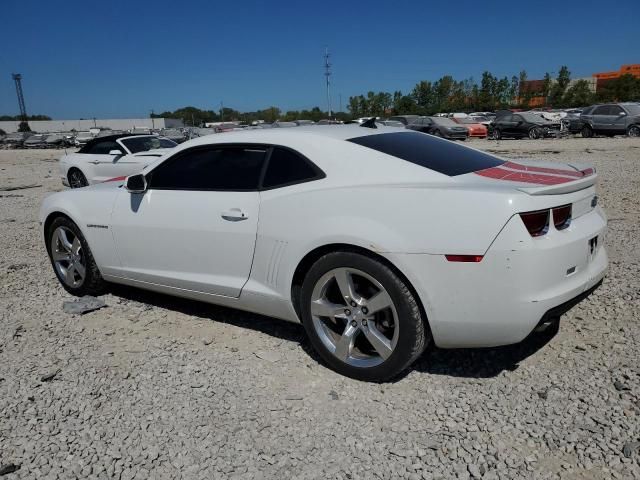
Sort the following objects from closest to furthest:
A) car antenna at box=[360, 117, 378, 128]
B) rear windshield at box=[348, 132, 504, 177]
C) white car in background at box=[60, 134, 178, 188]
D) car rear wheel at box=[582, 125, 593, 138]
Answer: rear windshield at box=[348, 132, 504, 177], car antenna at box=[360, 117, 378, 128], white car in background at box=[60, 134, 178, 188], car rear wheel at box=[582, 125, 593, 138]

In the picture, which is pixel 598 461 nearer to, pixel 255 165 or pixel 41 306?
pixel 255 165

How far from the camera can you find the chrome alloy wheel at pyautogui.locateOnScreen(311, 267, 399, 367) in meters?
3.00

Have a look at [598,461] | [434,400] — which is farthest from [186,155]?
[598,461]

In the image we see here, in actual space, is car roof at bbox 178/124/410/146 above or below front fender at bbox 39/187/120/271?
above

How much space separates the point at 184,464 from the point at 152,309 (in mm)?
2207

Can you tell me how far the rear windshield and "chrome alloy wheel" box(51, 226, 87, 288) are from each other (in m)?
2.84

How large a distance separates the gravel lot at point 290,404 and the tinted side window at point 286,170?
1177 millimetres

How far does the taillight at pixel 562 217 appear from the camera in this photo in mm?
2776

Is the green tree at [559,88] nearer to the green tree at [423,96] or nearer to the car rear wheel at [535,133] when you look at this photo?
the green tree at [423,96]

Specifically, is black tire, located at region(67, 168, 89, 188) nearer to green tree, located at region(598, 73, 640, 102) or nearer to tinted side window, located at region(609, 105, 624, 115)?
tinted side window, located at region(609, 105, 624, 115)

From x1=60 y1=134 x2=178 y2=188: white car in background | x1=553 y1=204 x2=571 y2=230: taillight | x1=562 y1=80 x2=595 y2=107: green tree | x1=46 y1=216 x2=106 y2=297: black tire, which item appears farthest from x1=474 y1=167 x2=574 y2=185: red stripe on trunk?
x1=562 y1=80 x2=595 y2=107: green tree

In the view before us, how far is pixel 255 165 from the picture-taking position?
354 centimetres

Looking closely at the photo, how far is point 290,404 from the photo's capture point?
2979 millimetres

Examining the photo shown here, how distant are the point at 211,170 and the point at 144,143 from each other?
9348 millimetres
